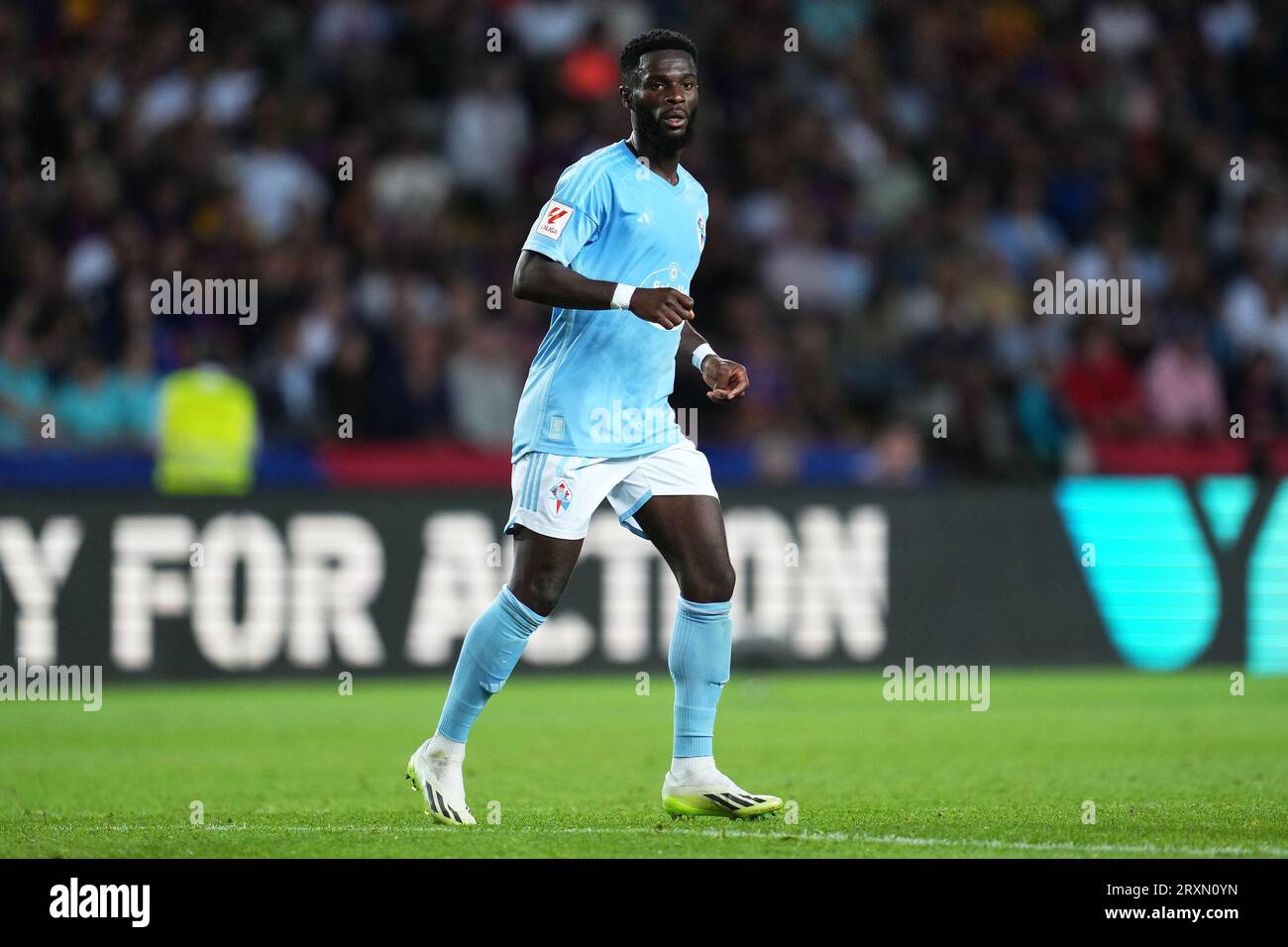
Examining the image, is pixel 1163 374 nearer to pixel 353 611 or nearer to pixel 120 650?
pixel 353 611

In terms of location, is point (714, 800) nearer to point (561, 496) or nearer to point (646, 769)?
point (561, 496)

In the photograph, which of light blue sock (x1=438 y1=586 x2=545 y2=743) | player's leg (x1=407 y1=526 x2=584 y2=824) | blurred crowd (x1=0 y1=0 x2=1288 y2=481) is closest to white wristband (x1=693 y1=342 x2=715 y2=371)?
player's leg (x1=407 y1=526 x2=584 y2=824)

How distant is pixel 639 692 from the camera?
1251 cm

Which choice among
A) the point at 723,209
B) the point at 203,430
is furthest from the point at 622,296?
the point at 723,209

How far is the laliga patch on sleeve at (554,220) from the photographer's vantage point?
6.55 metres

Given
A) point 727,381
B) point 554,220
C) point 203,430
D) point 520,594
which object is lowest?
point 520,594

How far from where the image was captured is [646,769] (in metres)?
8.76

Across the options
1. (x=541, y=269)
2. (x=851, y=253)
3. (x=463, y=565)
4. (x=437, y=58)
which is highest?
(x=437, y=58)

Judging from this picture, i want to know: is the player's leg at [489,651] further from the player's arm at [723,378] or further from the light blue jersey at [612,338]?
the player's arm at [723,378]

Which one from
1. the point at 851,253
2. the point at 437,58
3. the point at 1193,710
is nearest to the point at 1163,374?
the point at 851,253

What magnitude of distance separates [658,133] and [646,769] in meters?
3.08

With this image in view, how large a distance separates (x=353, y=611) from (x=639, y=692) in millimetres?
1844

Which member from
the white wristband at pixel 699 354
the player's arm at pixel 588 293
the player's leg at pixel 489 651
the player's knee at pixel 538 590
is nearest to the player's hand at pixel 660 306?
the player's arm at pixel 588 293
